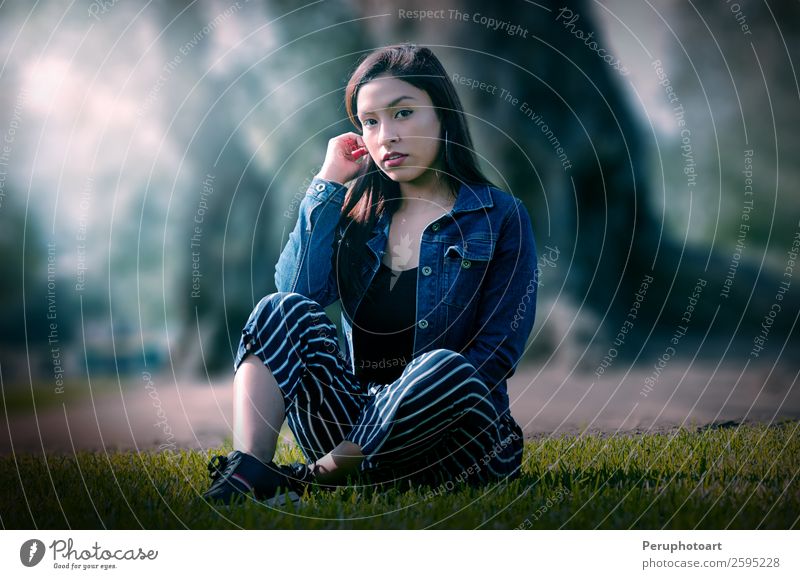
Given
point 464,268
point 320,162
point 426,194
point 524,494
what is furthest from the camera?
point 320,162

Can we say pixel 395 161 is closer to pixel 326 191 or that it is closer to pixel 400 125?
pixel 400 125

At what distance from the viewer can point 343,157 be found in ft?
11.4

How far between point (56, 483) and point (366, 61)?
1930mm

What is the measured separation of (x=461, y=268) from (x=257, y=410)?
874 millimetres

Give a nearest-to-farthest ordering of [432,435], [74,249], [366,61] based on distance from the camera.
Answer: [432,435] → [366,61] → [74,249]

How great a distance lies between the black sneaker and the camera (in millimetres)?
2891

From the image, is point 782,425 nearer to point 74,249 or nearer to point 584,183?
point 584,183

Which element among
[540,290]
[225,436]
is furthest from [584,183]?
[225,436]

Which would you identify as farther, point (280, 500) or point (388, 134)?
point (388, 134)

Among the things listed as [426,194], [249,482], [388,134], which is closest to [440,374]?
[249,482]

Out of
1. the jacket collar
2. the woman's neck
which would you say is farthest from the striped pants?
the woman's neck

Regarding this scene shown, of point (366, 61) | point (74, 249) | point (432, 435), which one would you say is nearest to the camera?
point (432, 435)

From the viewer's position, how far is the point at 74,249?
149 inches

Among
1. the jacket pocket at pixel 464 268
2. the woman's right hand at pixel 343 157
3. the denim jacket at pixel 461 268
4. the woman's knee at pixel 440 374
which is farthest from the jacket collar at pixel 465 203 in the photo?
the woman's knee at pixel 440 374
